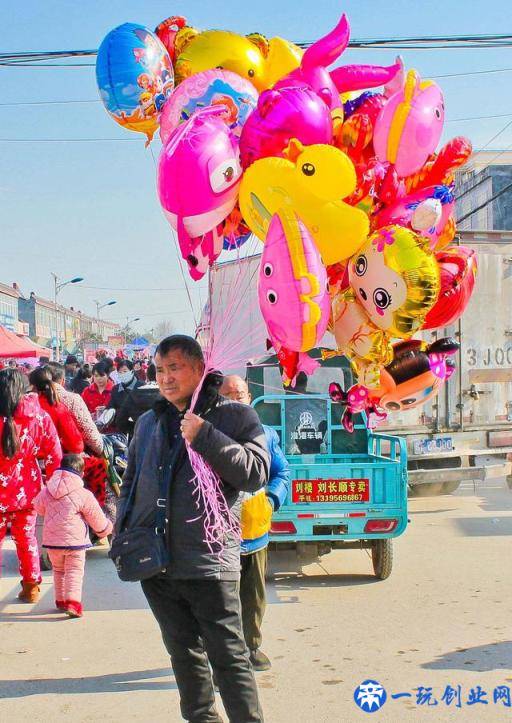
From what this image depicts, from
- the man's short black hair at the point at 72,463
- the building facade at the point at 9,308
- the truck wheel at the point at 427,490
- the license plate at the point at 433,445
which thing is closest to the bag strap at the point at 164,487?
the man's short black hair at the point at 72,463

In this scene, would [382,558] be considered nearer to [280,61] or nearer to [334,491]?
[334,491]

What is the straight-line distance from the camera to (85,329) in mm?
108625

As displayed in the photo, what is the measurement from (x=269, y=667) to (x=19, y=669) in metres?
1.53

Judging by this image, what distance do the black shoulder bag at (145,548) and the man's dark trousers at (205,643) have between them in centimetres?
11

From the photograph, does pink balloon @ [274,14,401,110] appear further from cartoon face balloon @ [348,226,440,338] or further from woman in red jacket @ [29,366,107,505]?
woman in red jacket @ [29,366,107,505]

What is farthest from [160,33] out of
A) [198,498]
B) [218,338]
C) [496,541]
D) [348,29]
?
[496,541]

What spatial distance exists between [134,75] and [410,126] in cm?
135

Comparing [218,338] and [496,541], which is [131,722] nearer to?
[218,338]

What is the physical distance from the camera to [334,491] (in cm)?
673

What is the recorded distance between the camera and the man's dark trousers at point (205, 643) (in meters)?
3.38

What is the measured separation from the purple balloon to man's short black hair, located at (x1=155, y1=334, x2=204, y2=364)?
82 cm

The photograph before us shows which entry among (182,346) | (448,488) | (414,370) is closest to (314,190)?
(182,346)

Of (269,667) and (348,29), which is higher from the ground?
(348,29)

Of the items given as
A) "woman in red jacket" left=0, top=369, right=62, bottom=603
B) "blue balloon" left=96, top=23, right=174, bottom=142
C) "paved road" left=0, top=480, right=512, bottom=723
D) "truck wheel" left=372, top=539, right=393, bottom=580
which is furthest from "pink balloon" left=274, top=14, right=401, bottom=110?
"truck wheel" left=372, top=539, right=393, bottom=580
